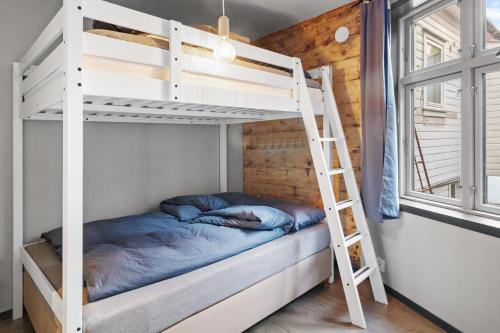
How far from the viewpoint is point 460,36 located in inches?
78.4

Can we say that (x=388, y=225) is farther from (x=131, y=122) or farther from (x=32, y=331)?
(x=32, y=331)

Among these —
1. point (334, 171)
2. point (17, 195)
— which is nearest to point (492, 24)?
point (334, 171)

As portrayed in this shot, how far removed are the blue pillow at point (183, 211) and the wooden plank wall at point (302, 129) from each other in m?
1.01

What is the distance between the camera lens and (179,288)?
151cm

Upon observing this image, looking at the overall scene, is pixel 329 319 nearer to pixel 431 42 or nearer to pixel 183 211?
pixel 183 211

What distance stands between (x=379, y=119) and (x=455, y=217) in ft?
2.72

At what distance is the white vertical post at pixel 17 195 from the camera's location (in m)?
2.04

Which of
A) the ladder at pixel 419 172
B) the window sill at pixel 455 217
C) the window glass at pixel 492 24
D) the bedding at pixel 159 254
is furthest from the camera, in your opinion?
the ladder at pixel 419 172

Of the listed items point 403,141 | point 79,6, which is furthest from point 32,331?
point 403,141

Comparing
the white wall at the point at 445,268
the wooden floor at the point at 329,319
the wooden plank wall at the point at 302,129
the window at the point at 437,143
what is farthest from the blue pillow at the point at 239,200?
the window at the point at 437,143

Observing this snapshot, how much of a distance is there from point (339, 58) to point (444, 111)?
985 mm

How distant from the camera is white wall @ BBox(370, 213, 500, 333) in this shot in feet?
5.51

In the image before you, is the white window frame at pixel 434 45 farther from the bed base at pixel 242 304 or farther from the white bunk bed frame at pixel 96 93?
the bed base at pixel 242 304

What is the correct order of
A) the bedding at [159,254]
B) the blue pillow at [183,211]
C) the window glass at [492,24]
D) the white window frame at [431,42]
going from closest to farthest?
the bedding at [159,254], the window glass at [492,24], the white window frame at [431,42], the blue pillow at [183,211]
